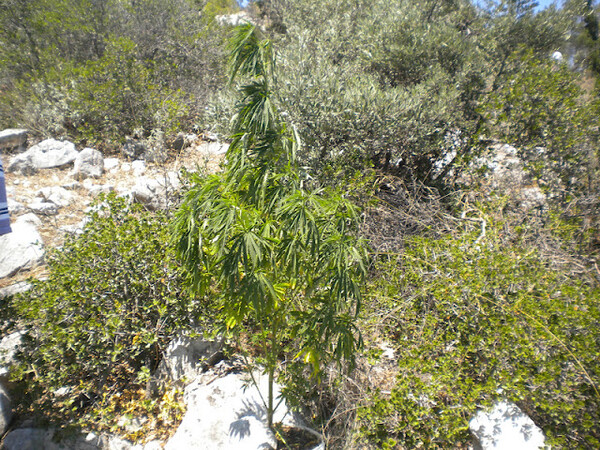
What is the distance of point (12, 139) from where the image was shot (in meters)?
6.39

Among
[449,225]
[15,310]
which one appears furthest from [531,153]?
[15,310]

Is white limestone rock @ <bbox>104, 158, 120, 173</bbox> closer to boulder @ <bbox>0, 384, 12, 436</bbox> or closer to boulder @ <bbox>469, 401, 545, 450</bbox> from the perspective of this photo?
boulder @ <bbox>0, 384, 12, 436</bbox>

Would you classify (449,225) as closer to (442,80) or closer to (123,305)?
(442,80)

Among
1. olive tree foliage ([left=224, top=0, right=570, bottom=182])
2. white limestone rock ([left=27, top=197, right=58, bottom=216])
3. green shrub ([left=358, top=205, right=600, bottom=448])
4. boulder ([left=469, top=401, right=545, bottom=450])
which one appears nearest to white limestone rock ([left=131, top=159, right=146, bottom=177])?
white limestone rock ([left=27, top=197, right=58, bottom=216])

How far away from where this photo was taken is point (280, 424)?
2.70 meters

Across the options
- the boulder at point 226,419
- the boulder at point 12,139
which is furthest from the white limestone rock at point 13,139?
the boulder at point 226,419

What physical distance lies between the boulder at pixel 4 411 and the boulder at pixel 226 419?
129cm

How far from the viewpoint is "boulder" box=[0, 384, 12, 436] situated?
2.73 metres

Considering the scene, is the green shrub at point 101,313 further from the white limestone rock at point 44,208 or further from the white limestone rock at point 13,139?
the white limestone rock at point 13,139

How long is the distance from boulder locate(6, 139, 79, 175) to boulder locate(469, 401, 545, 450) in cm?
708

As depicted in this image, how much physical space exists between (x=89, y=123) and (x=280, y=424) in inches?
266

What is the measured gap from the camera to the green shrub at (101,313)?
9.37 ft

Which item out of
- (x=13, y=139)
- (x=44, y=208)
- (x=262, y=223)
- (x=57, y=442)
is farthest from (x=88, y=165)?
(x=262, y=223)

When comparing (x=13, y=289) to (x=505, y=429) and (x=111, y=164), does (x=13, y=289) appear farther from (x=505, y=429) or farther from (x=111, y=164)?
(x=505, y=429)
